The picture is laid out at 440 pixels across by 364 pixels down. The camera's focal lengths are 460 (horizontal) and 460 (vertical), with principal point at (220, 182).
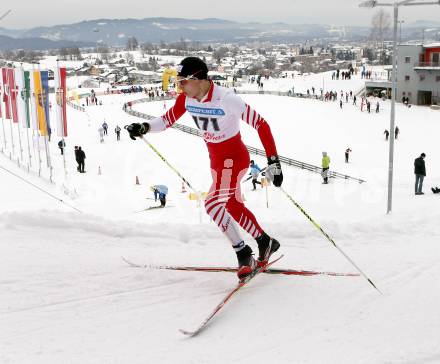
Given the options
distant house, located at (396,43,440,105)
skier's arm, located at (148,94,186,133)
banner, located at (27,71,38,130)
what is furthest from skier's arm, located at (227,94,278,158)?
distant house, located at (396,43,440,105)

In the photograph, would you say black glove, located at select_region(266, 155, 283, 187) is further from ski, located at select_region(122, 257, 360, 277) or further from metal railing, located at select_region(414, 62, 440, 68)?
metal railing, located at select_region(414, 62, 440, 68)

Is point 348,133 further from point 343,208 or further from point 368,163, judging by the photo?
point 343,208

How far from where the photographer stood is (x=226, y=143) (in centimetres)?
423

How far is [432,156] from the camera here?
23.1 metres

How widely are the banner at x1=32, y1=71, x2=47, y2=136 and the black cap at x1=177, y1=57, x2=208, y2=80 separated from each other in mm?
13345

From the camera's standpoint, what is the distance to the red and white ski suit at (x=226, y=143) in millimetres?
4125

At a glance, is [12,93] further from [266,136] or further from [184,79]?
[266,136]

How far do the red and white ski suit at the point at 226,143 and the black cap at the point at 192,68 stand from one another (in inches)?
6.5

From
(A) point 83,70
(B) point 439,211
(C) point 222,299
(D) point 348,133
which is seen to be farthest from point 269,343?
(A) point 83,70

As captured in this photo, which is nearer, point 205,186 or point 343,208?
point 343,208

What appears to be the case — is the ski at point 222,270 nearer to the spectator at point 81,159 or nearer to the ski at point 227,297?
the ski at point 227,297

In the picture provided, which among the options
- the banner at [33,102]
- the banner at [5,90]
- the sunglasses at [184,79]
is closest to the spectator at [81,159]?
the banner at [33,102]

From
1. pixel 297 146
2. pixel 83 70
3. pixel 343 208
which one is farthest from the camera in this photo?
pixel 83 70

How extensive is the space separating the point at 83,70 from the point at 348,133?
111m
